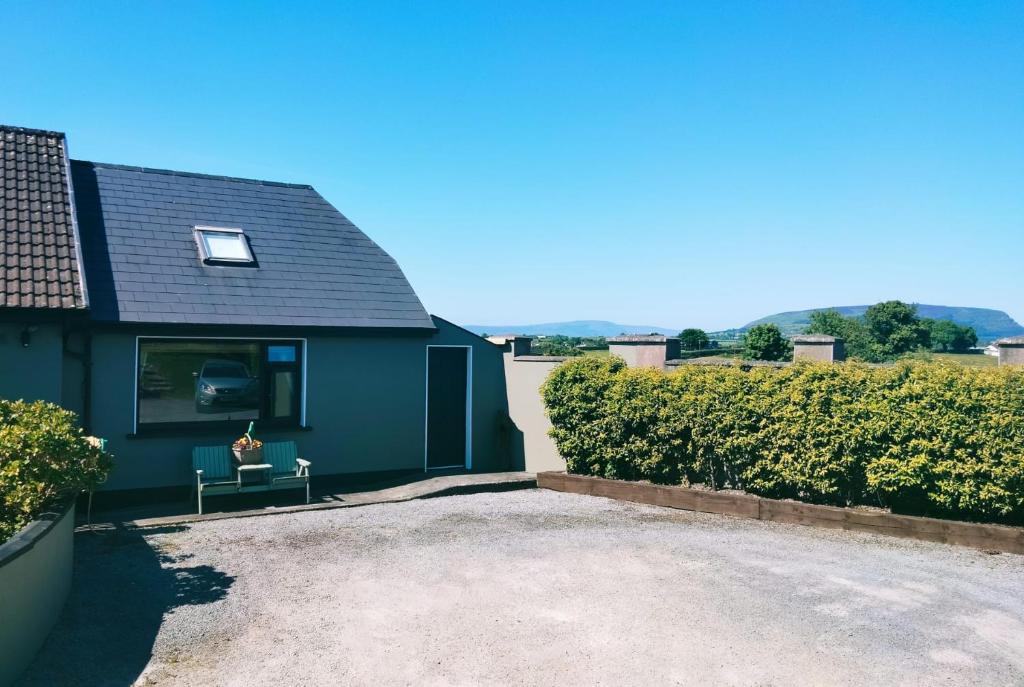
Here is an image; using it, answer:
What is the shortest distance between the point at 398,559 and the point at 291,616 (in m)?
1.84

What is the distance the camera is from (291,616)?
6215 mm

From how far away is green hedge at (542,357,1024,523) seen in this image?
8.25m

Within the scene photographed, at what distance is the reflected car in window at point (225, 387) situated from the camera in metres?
11.2

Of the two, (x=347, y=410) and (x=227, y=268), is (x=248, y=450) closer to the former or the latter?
(x=347, y=410)

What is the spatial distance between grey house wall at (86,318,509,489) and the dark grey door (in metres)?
0.21

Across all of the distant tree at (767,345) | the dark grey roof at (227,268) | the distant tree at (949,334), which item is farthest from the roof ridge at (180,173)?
the distant tree at (949,334)

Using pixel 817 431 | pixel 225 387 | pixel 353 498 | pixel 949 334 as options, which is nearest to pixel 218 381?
pixel 225 387

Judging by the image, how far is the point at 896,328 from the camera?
5734 centimetres

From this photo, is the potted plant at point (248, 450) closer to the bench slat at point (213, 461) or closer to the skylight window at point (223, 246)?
the bench slat at point (213, 461)

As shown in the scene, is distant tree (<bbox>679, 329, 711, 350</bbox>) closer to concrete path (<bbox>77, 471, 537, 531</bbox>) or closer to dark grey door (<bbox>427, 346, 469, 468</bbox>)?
dark grey door (<bbox>427, 346, 469, 468</bbox>)

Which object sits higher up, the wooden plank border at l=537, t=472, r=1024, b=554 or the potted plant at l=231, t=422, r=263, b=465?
the potted plant at l=231, t=422, r=263, b=465

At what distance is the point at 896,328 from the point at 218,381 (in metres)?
58.4

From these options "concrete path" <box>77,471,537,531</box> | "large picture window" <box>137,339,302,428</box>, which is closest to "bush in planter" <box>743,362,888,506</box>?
"concrete path" <box>77,471,537,531</box>

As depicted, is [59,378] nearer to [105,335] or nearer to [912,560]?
[105,335]
